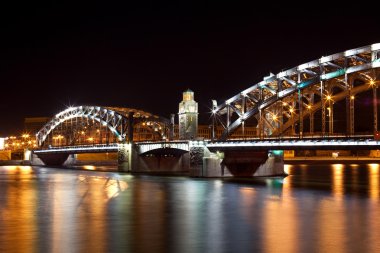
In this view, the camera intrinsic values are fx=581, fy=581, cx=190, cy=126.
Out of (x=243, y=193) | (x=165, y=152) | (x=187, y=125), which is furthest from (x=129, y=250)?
(x=165, y=152)

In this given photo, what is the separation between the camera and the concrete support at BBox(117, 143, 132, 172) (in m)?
84.5

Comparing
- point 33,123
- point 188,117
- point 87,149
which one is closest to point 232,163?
point 188,117

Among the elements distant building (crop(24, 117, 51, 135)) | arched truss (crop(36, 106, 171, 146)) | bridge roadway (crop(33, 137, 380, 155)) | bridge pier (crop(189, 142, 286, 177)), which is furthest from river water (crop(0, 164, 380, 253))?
distant building (crop(24, 117, 51, 135))

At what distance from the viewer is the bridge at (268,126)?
49781 mm

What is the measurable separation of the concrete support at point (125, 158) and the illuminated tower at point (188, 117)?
12.7 metres

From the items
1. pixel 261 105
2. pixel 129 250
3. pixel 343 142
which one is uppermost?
pixel 261 105

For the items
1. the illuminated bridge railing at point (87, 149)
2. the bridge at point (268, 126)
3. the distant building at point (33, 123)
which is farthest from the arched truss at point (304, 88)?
the distant building at point (33, 123)

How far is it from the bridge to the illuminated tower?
1541mm

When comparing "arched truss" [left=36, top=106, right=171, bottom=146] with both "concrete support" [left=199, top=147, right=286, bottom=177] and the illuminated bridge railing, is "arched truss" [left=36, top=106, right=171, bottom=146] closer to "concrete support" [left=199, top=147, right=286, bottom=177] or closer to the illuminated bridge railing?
the illuminated bridge railing

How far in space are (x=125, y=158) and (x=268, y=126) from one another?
26.3 metres

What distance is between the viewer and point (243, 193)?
4625 cm

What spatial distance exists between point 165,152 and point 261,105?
22984mm

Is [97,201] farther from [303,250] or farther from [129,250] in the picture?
[303,250]

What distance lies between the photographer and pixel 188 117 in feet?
242
